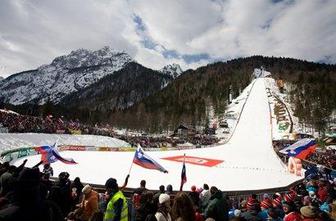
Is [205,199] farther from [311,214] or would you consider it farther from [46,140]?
[46,140]

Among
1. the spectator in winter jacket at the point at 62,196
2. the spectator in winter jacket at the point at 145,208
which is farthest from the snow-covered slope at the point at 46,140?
the spectator in winter jacket at the point at 145,208

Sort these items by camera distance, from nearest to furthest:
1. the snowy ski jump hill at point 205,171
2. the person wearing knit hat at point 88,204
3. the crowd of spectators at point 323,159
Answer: the person wearing knit hat at point 88,204 → the snowy ski jump hill at point 205,171 → the crowd of spectators at point 323,159

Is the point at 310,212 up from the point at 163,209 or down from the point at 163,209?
up

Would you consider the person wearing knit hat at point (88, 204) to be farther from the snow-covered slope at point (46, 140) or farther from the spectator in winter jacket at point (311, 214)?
the snow-covered slope at point (46, 140)

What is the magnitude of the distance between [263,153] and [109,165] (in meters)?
24.6

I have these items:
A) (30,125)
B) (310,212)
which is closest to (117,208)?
(310,212)

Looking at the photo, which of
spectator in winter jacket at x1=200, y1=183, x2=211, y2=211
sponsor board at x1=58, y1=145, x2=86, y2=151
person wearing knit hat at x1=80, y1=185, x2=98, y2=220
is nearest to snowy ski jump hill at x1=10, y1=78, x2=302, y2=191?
sponsor board at x1=58, y1=145, x2=86, y2=151

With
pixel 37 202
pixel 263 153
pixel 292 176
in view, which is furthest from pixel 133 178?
pixel 263 153

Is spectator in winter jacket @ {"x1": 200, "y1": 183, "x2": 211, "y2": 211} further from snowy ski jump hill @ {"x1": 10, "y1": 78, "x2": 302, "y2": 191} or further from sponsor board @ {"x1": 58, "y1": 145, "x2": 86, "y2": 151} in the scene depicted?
sponsor board @ {"x1": 58, "y1": 145, "x2": 86, "y2": 151}

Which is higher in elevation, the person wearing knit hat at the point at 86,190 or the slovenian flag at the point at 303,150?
the slovenian flag at the point at 303,150

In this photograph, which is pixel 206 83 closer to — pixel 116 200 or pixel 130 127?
pixel 130 127

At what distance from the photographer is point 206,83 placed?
192000 millimetres

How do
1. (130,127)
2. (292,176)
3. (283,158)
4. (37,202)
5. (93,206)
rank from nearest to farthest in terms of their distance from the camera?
(37,202), (93,206), (292,176), (283,158), (130,127)

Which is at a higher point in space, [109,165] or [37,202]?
[109,165]
